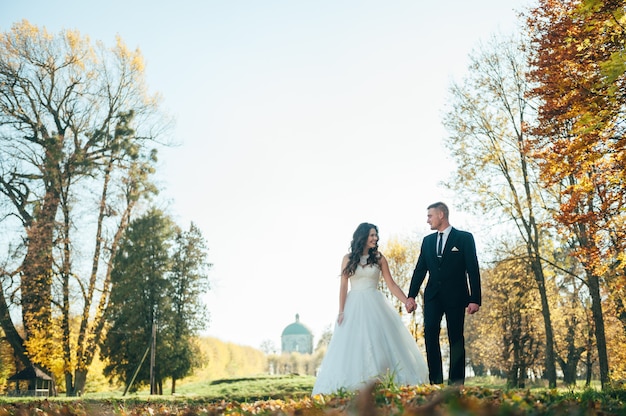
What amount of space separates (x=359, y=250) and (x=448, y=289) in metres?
1.61

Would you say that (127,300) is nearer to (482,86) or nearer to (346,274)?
(482,86)

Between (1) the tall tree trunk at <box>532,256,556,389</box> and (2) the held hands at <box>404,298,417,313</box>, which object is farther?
(1) the tall tree trunk at <box>532,256,556,389</box>

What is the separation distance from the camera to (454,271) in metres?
7.60

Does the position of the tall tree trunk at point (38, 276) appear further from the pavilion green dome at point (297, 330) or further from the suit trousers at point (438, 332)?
the pavilion green dome at point (297, 330)

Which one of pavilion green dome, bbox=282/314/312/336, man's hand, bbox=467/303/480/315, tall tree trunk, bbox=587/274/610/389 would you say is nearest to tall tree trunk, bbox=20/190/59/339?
tall tree trunk, bbox=587/274/610/389

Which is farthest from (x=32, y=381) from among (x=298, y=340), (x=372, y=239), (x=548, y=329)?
(x=298, y=340)

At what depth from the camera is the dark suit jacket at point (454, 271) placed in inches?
295

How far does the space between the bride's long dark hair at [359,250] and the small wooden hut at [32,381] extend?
23221 mm

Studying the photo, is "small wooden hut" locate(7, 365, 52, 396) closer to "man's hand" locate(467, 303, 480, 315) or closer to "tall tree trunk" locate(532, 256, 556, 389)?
"tall tree trunk" locate(532, 256, 556, 389)

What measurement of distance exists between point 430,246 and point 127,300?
91.9 feet

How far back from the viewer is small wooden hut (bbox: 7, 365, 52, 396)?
27.6 meters

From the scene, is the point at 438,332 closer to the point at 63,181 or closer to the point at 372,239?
the point at 372,239

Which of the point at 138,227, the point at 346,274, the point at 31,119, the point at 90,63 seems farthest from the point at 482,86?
the point at 138,227

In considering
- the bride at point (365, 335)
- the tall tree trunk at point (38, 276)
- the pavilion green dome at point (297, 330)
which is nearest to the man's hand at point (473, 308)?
the bride at point (365, 335)
